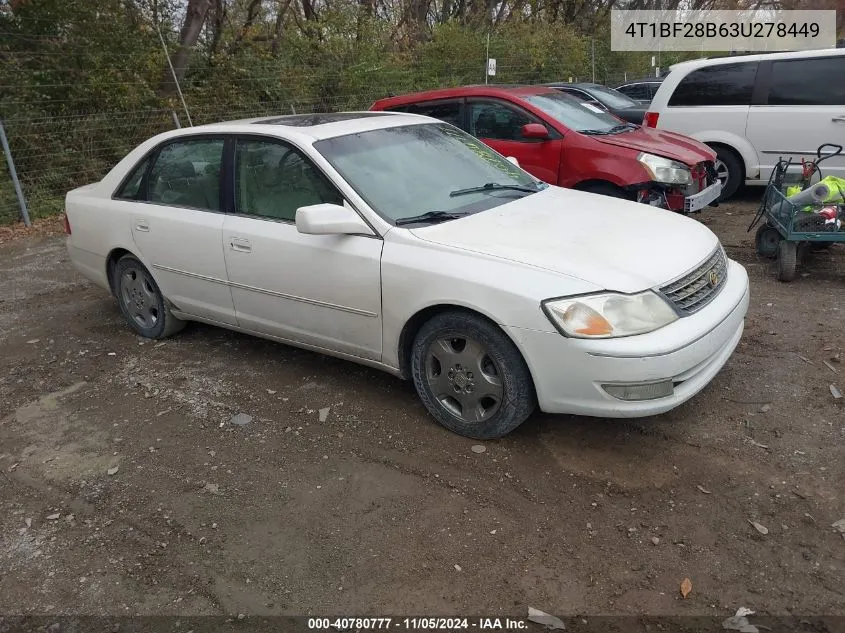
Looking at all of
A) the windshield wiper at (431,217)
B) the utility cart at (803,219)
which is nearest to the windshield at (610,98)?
the utility cart at (803,219)

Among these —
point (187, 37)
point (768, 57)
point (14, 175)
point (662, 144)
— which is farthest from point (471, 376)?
point (187, 37)

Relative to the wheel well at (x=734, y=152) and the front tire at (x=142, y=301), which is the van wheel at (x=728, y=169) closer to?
the wheel well at (x=734, y=152)

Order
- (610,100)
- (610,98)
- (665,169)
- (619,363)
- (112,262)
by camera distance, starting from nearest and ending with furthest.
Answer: (619,363), (112,262), (665,169), (610,100), (610,98)

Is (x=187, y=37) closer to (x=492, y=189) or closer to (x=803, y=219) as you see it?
(x=492, y=189)

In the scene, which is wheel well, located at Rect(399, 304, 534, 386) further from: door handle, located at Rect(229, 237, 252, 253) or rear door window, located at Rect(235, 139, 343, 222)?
door handle, located at Rect(229, 237, 252, 253)

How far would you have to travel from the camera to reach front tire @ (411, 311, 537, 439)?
338 cm

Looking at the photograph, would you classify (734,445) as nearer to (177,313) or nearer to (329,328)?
(329,328)

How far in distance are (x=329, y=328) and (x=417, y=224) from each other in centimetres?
79

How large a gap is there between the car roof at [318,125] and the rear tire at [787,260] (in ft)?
9.92

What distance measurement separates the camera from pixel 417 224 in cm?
377

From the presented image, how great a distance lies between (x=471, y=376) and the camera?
3533 mm

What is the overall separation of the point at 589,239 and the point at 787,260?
291 centimetres

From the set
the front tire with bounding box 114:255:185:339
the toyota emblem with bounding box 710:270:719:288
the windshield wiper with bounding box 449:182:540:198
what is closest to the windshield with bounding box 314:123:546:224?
the windshield wiper with bounding box 449:182:540:198

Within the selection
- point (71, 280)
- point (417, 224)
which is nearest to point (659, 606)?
point (417, 224)
